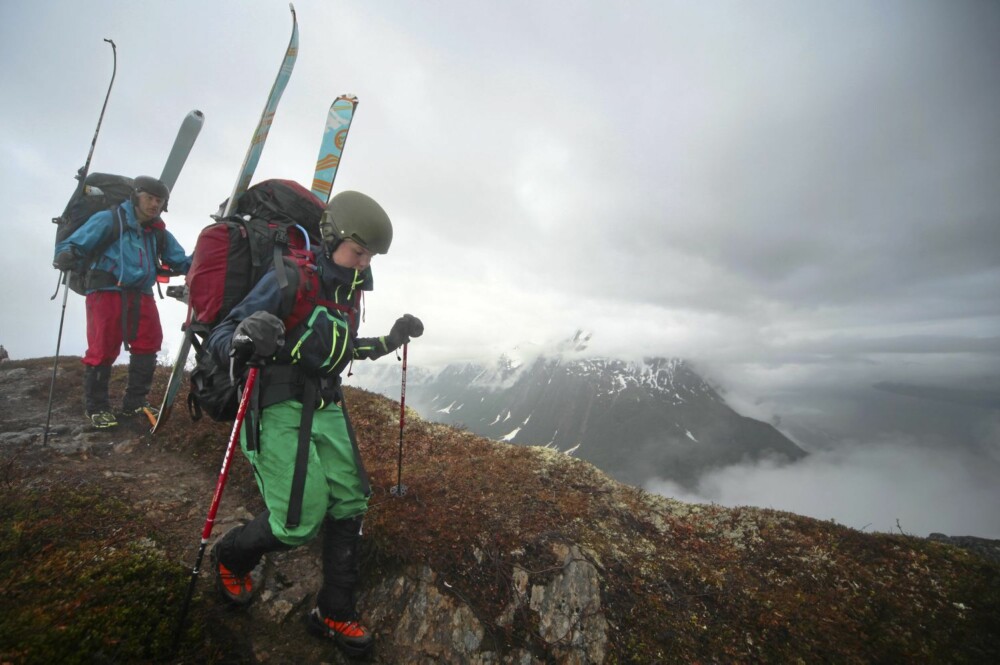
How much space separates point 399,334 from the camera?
6.13m

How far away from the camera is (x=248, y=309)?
445 centimetres

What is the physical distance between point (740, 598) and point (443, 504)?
4.89 m

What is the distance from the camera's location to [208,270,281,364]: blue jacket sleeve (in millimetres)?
4262

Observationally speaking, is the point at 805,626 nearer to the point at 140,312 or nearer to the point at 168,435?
the point at 168,435

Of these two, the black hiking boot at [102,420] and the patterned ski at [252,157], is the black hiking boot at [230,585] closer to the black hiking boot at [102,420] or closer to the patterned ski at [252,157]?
the patterned ski at [252,157]

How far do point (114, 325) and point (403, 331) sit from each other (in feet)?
25.2

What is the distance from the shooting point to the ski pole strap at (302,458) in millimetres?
4328

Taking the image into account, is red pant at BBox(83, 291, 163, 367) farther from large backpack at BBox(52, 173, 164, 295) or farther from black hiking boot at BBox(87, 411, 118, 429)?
black hiking boot at BBox(87, 411, 118, 429)

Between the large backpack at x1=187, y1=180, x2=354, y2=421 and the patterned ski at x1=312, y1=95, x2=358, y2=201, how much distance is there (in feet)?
12.1

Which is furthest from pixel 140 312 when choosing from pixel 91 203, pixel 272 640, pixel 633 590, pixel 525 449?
pixel 633 590

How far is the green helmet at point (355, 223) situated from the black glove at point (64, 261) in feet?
22.9

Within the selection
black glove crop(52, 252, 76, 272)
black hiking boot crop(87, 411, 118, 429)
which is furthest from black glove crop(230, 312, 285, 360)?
black hiking boot crop(87, 411, 118, 429)

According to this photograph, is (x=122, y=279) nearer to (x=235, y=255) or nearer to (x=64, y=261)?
(x=64, y=261)

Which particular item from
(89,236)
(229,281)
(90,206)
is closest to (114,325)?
(89,236)
